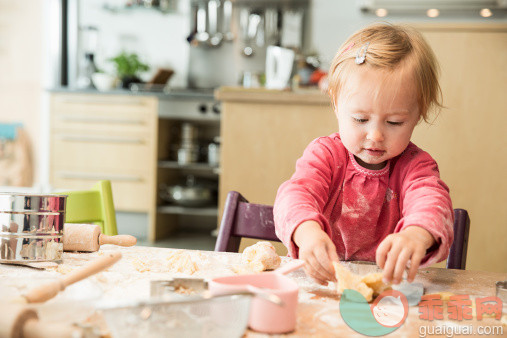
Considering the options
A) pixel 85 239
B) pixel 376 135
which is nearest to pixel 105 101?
pixel 85 239

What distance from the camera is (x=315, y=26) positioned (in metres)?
4.13

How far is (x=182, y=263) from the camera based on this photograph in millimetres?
832

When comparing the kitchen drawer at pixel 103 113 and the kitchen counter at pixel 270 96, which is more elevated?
the kitchen counter at pixel 270 96

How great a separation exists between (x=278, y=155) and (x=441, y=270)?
179 cm

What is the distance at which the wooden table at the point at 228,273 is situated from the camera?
0.62 meters

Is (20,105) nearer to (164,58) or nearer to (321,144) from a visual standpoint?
(164,58)

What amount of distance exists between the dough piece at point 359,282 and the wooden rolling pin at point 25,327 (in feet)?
1.09

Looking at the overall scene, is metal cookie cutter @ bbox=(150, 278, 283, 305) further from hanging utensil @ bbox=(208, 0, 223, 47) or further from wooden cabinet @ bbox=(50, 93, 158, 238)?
hanging utensil @ bbox=(208, 0, 223, 47)

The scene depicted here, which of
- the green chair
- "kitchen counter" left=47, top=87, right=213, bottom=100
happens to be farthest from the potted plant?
the green chair

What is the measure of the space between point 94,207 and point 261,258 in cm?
51

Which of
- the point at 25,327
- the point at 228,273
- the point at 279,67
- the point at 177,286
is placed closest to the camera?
the point at 25,327

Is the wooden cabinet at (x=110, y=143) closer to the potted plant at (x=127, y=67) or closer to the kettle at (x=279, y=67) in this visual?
the potted plant at (x=127, y=67)

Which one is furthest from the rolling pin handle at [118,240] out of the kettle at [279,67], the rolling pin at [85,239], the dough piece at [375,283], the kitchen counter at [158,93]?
the kitchen counter at [158,93]

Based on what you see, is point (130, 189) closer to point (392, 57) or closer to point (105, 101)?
point (105, 101)
